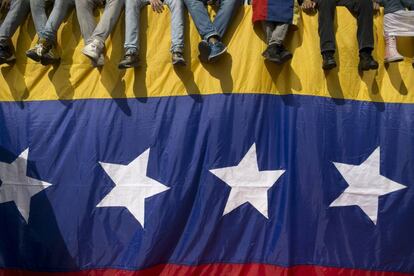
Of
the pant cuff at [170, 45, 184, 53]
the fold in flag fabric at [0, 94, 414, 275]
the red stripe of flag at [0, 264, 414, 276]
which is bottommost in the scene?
the red stripe of flag at [0, 264, 414, 276]

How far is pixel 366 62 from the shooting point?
3.48 metres

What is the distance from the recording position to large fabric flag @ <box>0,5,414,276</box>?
3412 millimetres

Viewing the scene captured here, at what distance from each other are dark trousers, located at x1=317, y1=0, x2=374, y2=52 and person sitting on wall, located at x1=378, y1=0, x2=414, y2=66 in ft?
0.46

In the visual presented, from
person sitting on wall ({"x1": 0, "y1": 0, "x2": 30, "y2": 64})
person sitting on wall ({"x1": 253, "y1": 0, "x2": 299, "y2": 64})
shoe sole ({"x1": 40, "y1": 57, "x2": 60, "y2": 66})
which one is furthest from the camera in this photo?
person sitting on wall ({"x1": 0, "y1": 0, "x2": 30, "y2": 64})

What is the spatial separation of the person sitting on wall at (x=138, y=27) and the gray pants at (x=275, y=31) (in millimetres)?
689

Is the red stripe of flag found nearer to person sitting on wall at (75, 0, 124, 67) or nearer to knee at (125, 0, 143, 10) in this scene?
person sitting on wall at (75, 0, 124, 67)

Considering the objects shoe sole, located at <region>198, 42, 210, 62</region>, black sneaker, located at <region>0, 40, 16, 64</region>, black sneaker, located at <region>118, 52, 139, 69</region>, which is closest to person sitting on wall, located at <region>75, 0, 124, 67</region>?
black sneaker, located at <region>118, 52, 139, 69</region>

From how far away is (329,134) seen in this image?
352 cm

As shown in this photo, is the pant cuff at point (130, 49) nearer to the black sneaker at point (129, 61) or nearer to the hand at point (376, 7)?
the black sneaker at point (129, 61)

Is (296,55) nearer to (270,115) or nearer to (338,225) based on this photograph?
(270,115)

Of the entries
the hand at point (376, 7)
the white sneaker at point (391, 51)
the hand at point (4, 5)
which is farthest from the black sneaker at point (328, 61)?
the hand at point (4, 5)

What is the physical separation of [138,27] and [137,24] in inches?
1.0

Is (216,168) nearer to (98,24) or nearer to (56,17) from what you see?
(98,24)

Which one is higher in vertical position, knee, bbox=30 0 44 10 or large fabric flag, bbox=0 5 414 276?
knee, bbox=30 0 44 10
